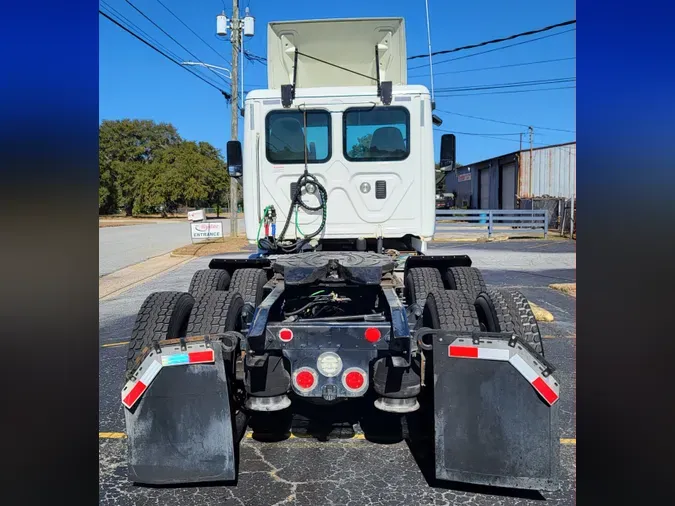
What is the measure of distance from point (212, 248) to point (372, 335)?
17.4 meters

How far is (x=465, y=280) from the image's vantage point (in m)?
5.29

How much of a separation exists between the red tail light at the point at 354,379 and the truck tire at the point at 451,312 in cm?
71

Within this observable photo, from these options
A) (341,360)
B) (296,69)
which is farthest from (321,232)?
(341,360)

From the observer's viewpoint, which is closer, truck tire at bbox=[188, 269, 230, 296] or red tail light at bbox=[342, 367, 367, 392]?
red tail light at bbox=[342, 367, 367, 392]

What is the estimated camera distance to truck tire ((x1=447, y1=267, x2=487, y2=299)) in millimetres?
5250

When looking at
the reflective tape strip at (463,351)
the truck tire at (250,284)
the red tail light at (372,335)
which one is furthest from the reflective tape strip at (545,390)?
the truck tire at (250,284)

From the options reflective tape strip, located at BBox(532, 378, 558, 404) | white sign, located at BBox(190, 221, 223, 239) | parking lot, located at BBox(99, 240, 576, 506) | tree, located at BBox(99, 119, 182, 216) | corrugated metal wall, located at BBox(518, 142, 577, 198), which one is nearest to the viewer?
reflective tape strip, located at BBox(532, 378, 558, 404)

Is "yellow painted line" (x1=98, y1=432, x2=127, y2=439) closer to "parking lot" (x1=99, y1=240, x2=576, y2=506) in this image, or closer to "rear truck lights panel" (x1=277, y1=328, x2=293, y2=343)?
"parking lot" (x1=99, y1=240, x2=576, y2=506)

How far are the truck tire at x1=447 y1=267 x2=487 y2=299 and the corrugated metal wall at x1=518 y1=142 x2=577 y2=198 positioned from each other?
1036 inches

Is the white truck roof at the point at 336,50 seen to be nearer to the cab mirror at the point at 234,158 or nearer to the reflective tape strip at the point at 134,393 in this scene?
the cab mirror at the point at 234,158

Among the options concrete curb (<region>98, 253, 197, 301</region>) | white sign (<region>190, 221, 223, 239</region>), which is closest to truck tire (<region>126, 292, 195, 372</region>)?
concrete curb (<region>98, 253, 197, 301</region>)

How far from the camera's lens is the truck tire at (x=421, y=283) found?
17.0 feet
